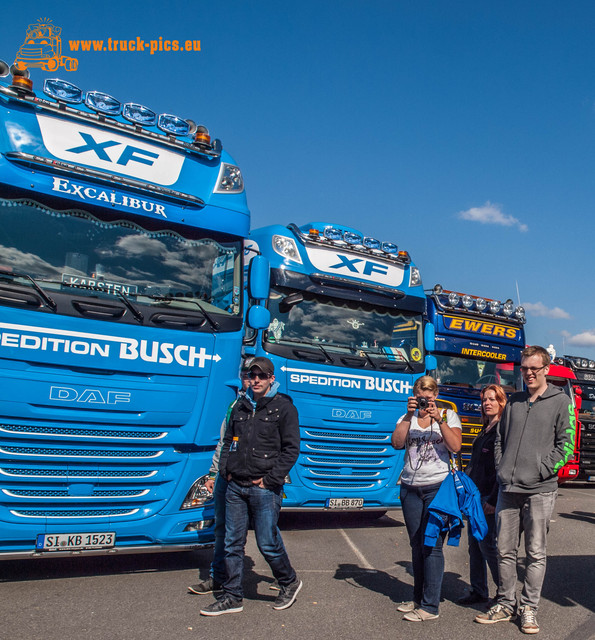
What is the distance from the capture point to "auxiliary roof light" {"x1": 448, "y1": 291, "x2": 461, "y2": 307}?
11.4 m

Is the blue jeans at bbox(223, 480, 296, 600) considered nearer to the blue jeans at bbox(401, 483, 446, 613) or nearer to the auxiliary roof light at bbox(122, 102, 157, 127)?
the blue jeans at bbox(401, 483, 446, 613)

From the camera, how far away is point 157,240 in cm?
561

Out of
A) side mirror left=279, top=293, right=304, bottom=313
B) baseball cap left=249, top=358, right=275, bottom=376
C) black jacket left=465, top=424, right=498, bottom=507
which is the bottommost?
black jacket left=465, top=424, right=498, bottom=507

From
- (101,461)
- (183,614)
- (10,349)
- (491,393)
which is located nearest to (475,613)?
(491,393)

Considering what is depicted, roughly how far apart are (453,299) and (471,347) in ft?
3.04

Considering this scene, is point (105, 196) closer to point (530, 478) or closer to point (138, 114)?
point (138, 114)

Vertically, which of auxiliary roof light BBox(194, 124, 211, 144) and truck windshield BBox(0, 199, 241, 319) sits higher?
auxiliary roof light BBox(194, 124, 211, 144)

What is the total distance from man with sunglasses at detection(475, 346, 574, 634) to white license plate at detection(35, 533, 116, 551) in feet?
9.34

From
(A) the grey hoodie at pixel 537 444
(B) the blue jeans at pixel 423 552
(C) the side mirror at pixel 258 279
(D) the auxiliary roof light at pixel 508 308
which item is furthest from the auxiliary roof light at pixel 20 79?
(D) the auxiliary roof light at pixel 508 308

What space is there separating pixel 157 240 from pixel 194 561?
3036 mm

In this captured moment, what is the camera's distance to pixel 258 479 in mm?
4516

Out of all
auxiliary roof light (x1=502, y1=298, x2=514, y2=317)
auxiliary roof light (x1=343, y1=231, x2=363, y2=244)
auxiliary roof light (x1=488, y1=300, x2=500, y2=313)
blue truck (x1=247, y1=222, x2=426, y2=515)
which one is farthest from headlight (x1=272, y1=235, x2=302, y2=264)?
auxiliary roof light (x1=502, y1=298, x2=514, y2=317)

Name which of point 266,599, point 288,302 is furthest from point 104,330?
point 288,302

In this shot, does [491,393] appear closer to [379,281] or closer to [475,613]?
[475,613]
